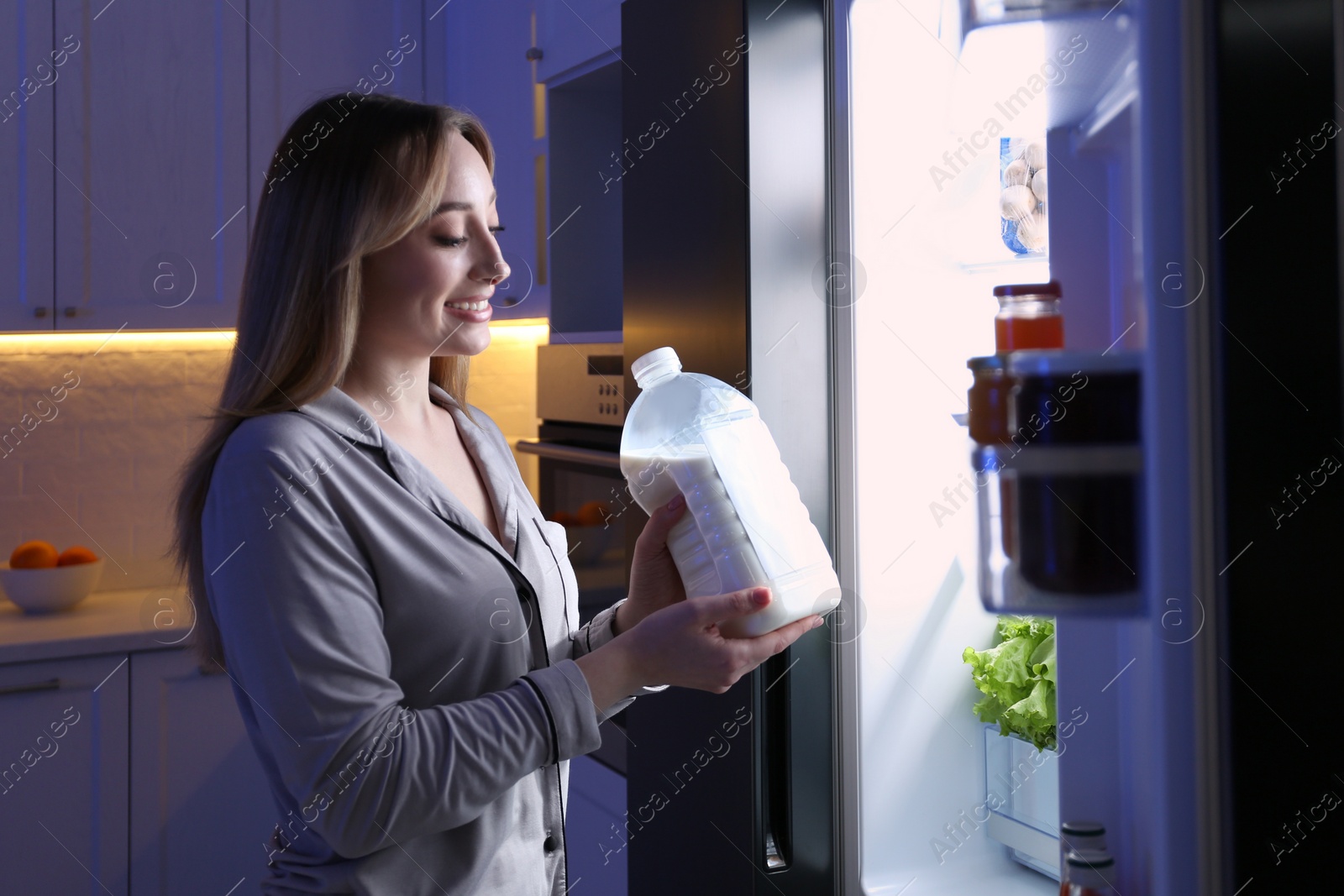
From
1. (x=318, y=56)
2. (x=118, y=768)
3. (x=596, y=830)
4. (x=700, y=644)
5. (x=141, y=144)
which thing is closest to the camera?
(x=700, y=644)

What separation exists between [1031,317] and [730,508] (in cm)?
27

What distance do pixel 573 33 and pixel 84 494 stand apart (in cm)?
154

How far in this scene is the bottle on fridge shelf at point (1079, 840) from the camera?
82 cm

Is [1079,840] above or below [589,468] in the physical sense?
below

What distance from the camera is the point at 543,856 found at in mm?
1005

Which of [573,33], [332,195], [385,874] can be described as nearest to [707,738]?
[385,874]

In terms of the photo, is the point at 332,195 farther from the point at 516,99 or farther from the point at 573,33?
the point at 516,99

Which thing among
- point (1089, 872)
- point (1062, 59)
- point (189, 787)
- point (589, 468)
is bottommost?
point (189, 787)

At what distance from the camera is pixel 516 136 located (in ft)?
7.13

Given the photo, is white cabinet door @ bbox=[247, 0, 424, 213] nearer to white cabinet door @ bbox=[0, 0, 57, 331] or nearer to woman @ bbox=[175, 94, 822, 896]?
white cabinet door @ bbox=[0, 0, 57, 331]

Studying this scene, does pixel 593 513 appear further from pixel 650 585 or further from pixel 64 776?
pixel 64 776

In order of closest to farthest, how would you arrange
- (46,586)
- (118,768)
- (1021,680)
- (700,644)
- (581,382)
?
(700,644)
(1021,680)
(581,382)
(118,768)
(46,586)

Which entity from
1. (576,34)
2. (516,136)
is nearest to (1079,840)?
(576,34)

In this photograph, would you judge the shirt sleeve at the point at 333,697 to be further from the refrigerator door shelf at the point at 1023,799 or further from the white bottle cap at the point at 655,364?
the refrigerator door shelf at the point at 1023,799
